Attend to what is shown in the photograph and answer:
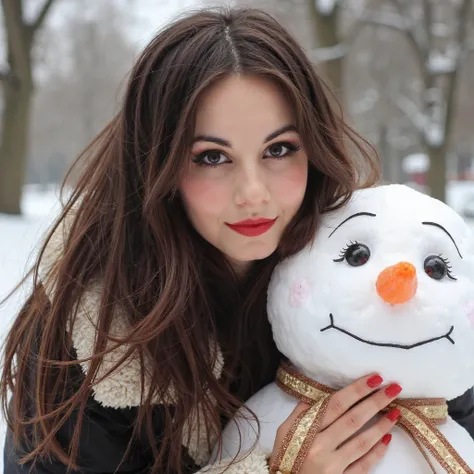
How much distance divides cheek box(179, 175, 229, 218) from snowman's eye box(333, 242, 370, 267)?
27cm

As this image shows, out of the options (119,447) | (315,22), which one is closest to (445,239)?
(119,447)

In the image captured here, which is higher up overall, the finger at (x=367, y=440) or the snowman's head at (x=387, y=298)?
the snowman's head at (x=387, y=298)

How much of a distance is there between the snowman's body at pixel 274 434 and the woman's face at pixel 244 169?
332 mm

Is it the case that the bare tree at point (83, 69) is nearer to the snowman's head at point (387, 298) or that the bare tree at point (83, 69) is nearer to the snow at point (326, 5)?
the snow at point (326, 5)

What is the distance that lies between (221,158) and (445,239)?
0.49m

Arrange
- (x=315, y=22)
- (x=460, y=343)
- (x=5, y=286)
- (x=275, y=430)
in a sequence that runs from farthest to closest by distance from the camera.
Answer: (x=315, y=22) → (x=5, y=286) → (x=275, y=430) → (x=460, y=343)

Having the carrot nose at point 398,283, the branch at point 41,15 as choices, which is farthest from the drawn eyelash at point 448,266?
the branch at point 41,15

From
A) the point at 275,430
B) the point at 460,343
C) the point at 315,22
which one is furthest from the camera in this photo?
the point at 315,22

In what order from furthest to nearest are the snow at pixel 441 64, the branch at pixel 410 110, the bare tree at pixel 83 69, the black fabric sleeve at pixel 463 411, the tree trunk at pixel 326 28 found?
the bare tree at pixel 83 69 < the branch at pixel 410 110 < the snow at pixel 441 64 < the tree trunk at pixel 326 28 < the black fabric sleeve at pixel 463 411

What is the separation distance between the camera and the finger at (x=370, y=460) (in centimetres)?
127

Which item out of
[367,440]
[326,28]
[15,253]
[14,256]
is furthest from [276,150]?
[326,28]

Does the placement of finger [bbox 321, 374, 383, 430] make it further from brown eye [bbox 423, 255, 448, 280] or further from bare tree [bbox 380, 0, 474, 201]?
bare tree [bbox 380, 0, 474, 201]

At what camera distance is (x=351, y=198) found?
1.41 meters

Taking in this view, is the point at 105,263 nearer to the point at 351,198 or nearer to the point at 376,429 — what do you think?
the point at 351,198
